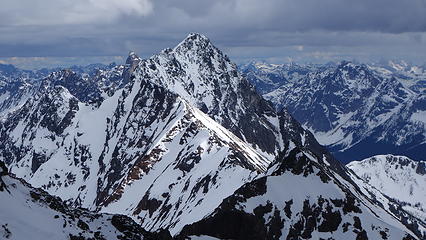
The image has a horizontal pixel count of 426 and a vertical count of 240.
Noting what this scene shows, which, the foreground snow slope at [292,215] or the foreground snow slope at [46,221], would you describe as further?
the foreground snow slope at [292,215]

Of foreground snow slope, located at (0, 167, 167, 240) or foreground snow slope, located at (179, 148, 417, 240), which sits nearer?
foreground snow slope, located at (0, 167, 167, 240)

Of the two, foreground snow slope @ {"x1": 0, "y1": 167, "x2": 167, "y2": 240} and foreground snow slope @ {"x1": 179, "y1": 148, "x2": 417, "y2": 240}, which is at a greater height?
foreground snow slope @ {"x1": 0, "y1": 167, "x2": 167, "y2": 240}

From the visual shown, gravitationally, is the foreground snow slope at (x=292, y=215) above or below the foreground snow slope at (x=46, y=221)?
below

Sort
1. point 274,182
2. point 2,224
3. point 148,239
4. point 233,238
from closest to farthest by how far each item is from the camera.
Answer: point 2,224, point 148,239, point 233,238, point 274,182

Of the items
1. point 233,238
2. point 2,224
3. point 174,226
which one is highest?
point 2,224

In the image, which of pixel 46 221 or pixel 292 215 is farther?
pixel 292 215

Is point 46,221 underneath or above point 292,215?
above

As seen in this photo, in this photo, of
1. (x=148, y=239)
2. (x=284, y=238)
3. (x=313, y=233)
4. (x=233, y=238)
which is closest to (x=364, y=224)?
(x=313, y=233)

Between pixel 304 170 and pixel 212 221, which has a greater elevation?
pixel 304 170

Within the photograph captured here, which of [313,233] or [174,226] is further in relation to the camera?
[174,226]

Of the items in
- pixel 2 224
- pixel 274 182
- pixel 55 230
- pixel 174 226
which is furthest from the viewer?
pixel 174 226

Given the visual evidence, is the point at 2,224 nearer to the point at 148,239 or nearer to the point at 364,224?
the point at 148,239
